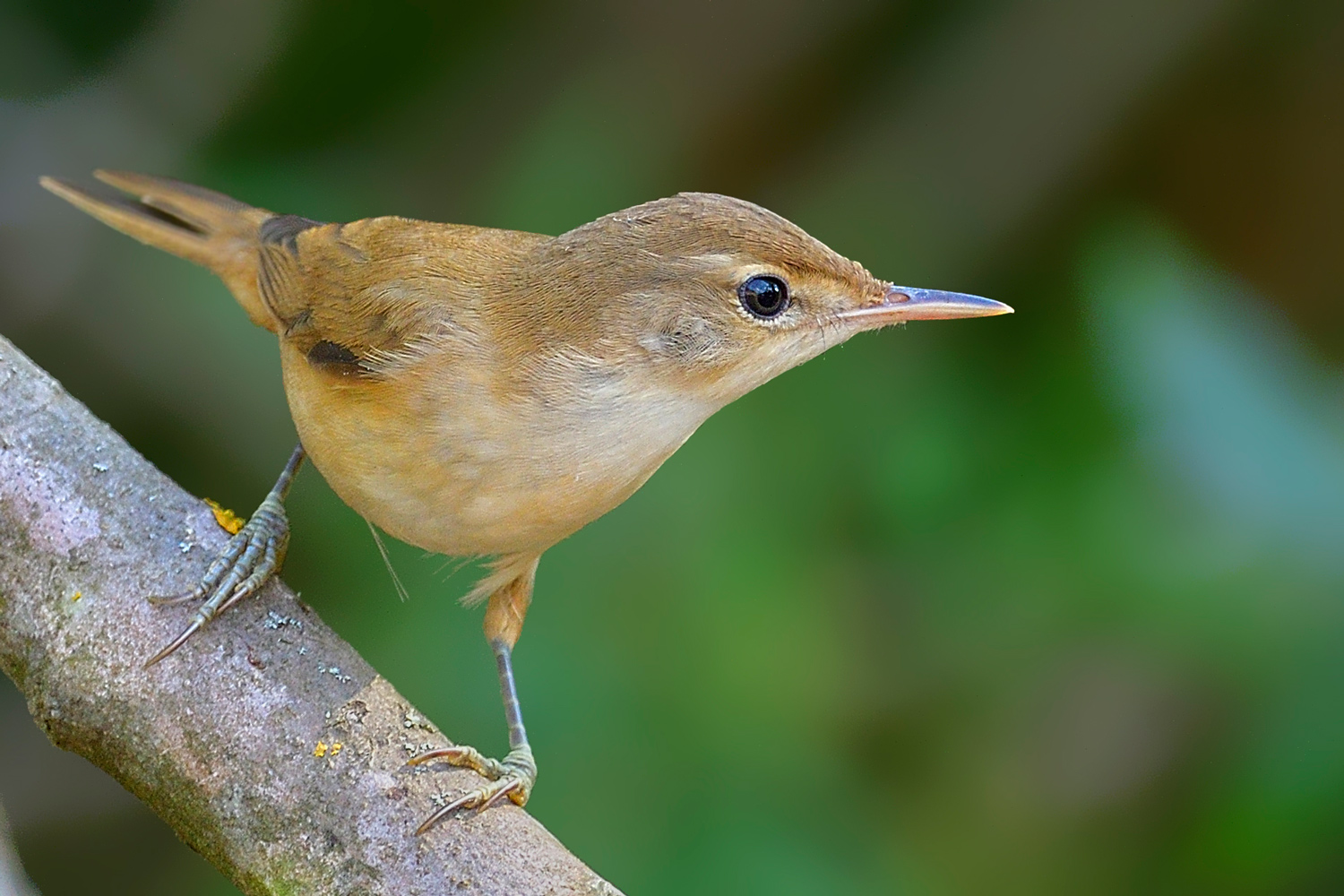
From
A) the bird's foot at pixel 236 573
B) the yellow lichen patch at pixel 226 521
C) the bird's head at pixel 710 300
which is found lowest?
the bird's foot at pixel 236 573

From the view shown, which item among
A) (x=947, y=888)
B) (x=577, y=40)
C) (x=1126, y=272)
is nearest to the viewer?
(x=947, y=888)

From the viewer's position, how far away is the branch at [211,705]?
8.04 feet

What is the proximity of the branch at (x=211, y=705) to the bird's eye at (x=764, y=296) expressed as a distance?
1147 mm

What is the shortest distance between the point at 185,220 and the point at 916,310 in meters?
2.17

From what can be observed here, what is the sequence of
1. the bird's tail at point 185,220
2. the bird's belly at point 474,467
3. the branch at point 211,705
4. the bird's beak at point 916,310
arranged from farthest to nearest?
the bird's tail at point 185,220, the bird's beak at point 916,310, the bird's belly at point 474,467, the branch at point 211,705

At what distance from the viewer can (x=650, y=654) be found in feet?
12.0

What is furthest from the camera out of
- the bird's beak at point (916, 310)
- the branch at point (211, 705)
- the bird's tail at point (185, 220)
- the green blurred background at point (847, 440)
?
the bird's tail at point (185, 220)

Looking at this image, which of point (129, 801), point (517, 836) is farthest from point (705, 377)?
point (129, 801)

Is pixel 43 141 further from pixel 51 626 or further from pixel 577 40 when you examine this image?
pixel 51 626

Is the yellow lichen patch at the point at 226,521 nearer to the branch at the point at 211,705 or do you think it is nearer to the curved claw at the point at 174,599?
the branch at the point at 211,705

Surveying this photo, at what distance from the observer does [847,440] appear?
4.00 metres

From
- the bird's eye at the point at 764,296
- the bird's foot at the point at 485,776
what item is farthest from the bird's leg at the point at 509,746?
the bird's eye at the point at 764,296

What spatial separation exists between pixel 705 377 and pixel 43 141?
306 cm

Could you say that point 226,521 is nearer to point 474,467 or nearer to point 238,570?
point 238,570
